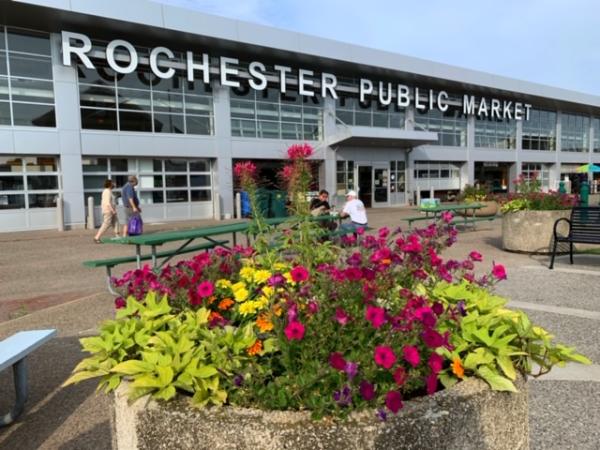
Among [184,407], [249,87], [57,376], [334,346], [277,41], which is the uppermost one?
[277,41]

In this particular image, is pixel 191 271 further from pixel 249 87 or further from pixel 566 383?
pixel 249 87

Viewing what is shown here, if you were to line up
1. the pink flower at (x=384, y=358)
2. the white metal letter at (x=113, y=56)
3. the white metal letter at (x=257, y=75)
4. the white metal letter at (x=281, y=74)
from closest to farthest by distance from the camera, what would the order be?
the pink flower at (x=384, y=358), the white metal letter at (x=113, y=56), the white metal letter at (x=257, y=75), the white metal letter at (x=281, y=74)

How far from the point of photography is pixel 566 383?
353cm

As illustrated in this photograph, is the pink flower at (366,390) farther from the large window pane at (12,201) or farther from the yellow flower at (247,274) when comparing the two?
the large window pane at (12,201)

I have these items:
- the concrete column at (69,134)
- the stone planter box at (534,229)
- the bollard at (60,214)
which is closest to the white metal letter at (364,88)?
the concrete column at (69,134)

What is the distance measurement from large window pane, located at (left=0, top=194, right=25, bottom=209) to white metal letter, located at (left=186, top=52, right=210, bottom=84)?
795 cm

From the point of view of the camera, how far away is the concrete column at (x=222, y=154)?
2119 cm

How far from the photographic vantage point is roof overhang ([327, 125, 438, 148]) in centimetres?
2374

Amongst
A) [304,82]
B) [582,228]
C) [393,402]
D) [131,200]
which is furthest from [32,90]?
[393,402]

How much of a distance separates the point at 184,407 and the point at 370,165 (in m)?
25.7

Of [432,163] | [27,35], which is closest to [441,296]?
[27,35]

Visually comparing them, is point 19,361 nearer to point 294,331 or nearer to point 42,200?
point 294,331

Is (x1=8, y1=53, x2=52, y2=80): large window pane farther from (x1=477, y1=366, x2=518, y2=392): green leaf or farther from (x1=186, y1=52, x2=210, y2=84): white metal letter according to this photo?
(x1=477, y1=366, x2=518, y2=392): green leaf

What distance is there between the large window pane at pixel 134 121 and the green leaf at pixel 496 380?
19326 mm
